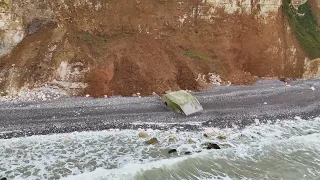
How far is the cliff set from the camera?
26891 millimetres

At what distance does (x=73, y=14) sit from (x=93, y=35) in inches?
85.3

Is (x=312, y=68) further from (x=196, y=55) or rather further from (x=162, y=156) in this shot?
(x=162, y=156)

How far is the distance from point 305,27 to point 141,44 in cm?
1560

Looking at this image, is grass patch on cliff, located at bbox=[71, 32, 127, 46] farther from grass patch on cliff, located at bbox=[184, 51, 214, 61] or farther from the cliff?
grass patch on cliff, located at bbox=[184, 51, 214, 61]

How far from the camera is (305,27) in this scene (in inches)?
1359

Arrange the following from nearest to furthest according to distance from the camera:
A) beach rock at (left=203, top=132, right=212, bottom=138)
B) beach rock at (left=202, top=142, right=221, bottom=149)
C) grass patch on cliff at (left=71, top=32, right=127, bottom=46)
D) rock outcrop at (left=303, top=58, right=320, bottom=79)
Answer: beach rock at (left=202, top=142, right=221, bottom=149) → beach rock at (left=203, top=132, right=212, bottom=138) → grass patch on cliff at (left=71, top=32, right=127, bottom=46) → rock outcrop at (left=303, top=58, right=320, bottom=79)

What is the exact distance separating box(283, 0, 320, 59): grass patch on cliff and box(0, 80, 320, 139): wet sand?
5.45 m

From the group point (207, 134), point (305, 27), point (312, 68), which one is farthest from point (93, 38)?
point (305, 27)

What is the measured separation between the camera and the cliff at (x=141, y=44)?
26.9 meters

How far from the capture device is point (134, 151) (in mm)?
21266

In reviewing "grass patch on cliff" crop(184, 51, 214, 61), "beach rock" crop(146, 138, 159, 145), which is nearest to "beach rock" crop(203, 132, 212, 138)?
"beach rock" crop(146, 138, 159, 145)

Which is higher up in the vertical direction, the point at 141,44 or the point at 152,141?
the point at 141,44

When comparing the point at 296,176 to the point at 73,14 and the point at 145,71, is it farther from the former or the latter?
the point at 73,14

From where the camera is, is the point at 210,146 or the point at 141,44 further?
the point at 141,44
